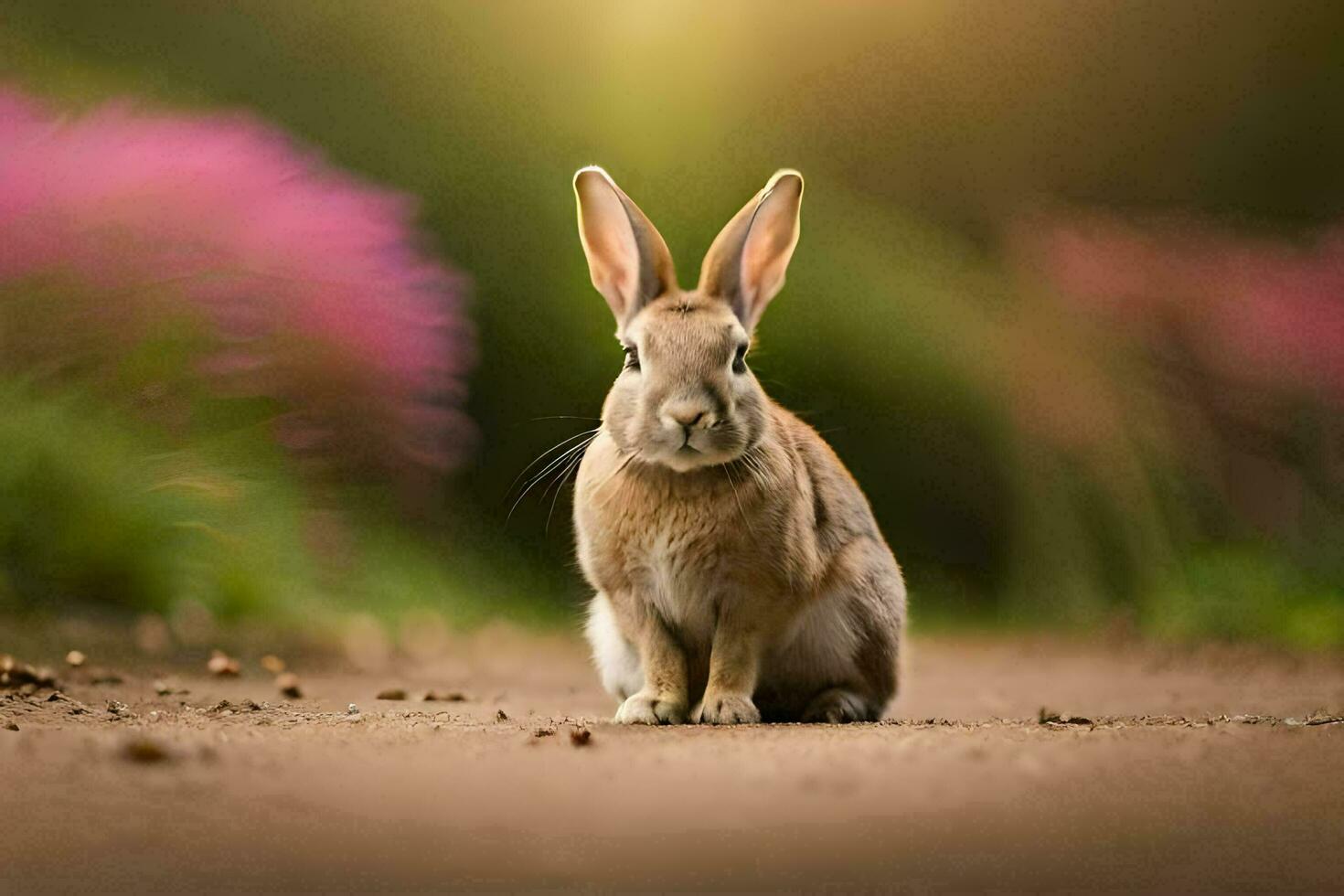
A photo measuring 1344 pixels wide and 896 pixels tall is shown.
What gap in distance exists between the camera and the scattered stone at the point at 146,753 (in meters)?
2.47

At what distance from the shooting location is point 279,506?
4.74m

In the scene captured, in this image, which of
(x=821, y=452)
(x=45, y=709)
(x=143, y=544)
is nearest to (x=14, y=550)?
(x=143, y=544)

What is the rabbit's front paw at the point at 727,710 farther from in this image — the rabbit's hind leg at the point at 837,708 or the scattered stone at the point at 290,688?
the scattered stone at the point at 290,688

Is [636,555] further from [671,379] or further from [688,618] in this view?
[671,379]

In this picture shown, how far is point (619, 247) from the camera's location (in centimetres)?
334

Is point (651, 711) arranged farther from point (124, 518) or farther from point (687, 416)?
point (124, 518)

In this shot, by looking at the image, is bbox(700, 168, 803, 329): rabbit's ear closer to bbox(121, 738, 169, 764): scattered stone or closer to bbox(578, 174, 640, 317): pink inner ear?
bbox(578, 174, 640, 317): pink inner ear

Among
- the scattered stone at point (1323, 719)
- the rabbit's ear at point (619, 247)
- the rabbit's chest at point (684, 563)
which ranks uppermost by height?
the rabbit's ear at point (619, 247)

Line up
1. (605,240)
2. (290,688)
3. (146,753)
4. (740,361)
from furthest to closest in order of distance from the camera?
(290,688), (605,240), (740,361), (146,753)

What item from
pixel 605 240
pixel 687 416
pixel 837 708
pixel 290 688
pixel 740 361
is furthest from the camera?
pixel 290 688

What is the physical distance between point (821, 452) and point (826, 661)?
519mm

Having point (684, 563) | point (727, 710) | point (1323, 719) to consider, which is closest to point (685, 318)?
point (684, 563)

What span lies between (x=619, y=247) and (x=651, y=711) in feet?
3.39

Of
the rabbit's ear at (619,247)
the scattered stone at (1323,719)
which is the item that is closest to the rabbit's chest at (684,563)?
the rabbit's ear at (619,247)
